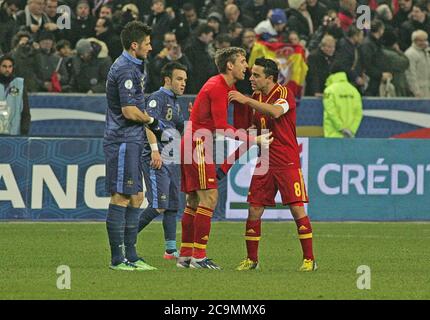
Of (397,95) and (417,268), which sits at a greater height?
(397,95)

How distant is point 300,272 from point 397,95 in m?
11.4

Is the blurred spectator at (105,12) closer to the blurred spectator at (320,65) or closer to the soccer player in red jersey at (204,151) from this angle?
the blurred spectator at (320,65)

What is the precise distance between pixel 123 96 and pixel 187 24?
1051 cm

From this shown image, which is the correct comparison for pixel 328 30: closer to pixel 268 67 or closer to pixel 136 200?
pixel 268 67

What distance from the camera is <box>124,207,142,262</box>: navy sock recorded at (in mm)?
13146

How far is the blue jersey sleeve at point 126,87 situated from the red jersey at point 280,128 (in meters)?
1.41

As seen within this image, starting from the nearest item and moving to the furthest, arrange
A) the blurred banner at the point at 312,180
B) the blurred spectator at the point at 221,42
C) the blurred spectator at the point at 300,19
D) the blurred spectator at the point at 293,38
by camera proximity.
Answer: the blurred banner at the point at 312,180 < the blurred spectator at the point at 221,42 < the blurred spectator at the point at 293,38 < the blurred spectator at the point at 300,19

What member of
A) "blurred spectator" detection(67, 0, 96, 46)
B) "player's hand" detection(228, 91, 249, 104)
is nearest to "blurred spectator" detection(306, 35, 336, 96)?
"blurred spectator" detection(67, 0, 96, 46)

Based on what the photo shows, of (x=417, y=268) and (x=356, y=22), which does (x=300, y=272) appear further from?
(x=356, y=22)

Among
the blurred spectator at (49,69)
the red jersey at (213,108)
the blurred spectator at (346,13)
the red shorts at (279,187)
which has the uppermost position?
the blurred spectator at (346,13)

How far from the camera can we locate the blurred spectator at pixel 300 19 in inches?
936

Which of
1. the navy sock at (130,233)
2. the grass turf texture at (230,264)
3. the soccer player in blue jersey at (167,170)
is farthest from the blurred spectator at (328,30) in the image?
the navy sock at (130,233)
